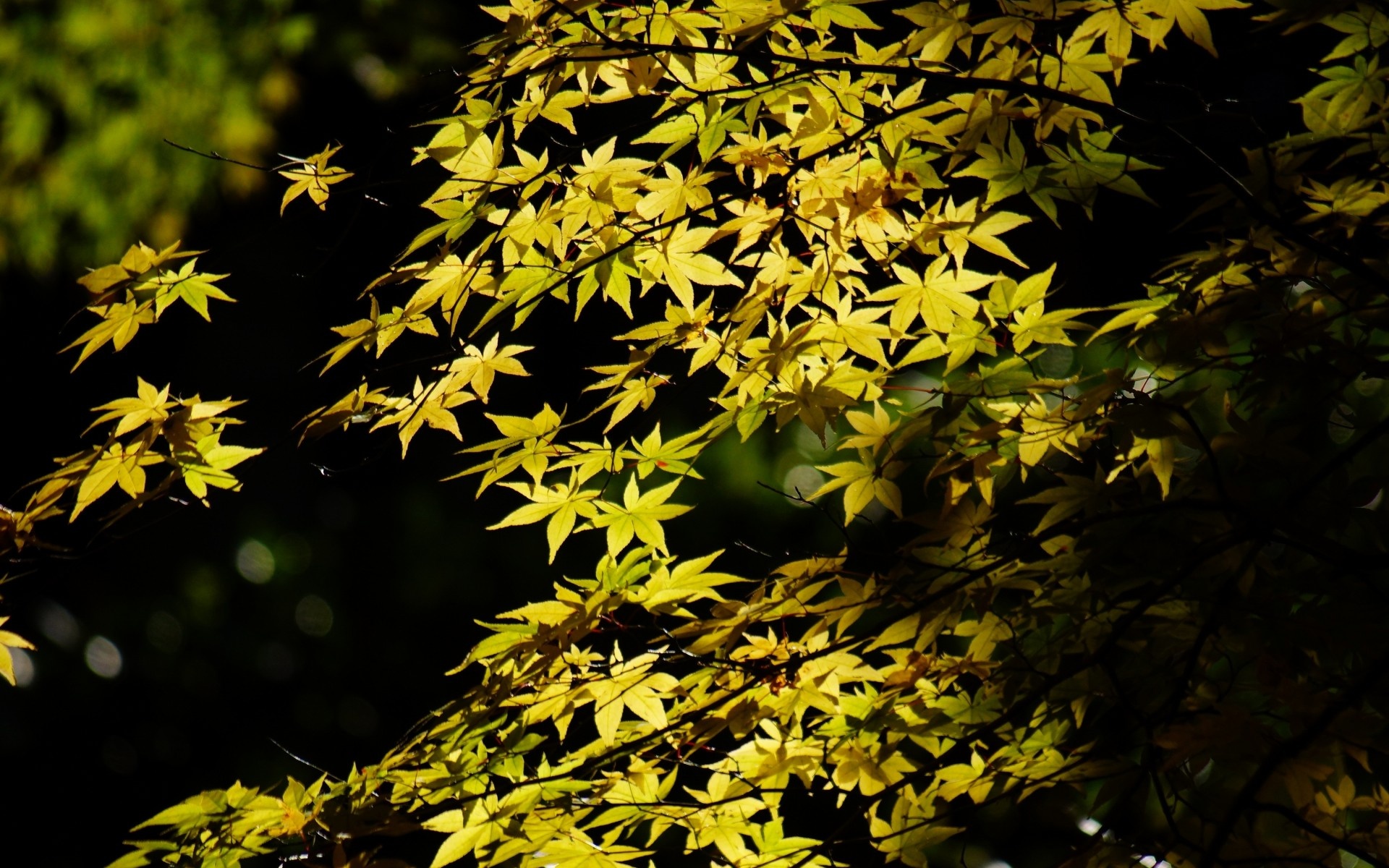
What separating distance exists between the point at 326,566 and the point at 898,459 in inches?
118

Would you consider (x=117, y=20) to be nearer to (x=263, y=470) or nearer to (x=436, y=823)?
(x=263, y=470)

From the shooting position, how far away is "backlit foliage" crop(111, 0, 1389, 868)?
133 cm

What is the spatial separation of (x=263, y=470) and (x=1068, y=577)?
3683mm

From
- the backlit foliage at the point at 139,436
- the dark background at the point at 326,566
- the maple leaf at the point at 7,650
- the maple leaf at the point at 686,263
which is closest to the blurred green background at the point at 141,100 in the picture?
the dark background at the point at 326,566

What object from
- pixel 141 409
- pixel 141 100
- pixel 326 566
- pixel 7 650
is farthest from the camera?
pixel 141 100

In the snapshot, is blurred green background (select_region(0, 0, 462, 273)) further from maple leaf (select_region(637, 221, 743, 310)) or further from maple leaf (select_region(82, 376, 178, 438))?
maple leaf (select_region(637, 221, 743, 310))

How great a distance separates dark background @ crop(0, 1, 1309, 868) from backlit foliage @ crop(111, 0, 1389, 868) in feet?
6.04

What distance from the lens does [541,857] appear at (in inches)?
52.7

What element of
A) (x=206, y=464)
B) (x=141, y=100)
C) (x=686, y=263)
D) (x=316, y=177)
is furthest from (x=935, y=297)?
(x=141, y=100)

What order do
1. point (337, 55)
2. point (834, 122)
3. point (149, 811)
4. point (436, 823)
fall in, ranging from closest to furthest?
point (436, 823) < point (834, 122) < point (149, 811) < point (337, 55)

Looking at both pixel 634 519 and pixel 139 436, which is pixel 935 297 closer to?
pixel 634 519

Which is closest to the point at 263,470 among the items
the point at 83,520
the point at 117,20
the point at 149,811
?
the point at 83,520

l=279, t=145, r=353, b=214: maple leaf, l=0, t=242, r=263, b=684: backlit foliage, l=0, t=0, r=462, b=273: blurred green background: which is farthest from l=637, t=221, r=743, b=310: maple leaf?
l=0, t=0, r=462, b=273: blurred green background

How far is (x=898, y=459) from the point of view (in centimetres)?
148
